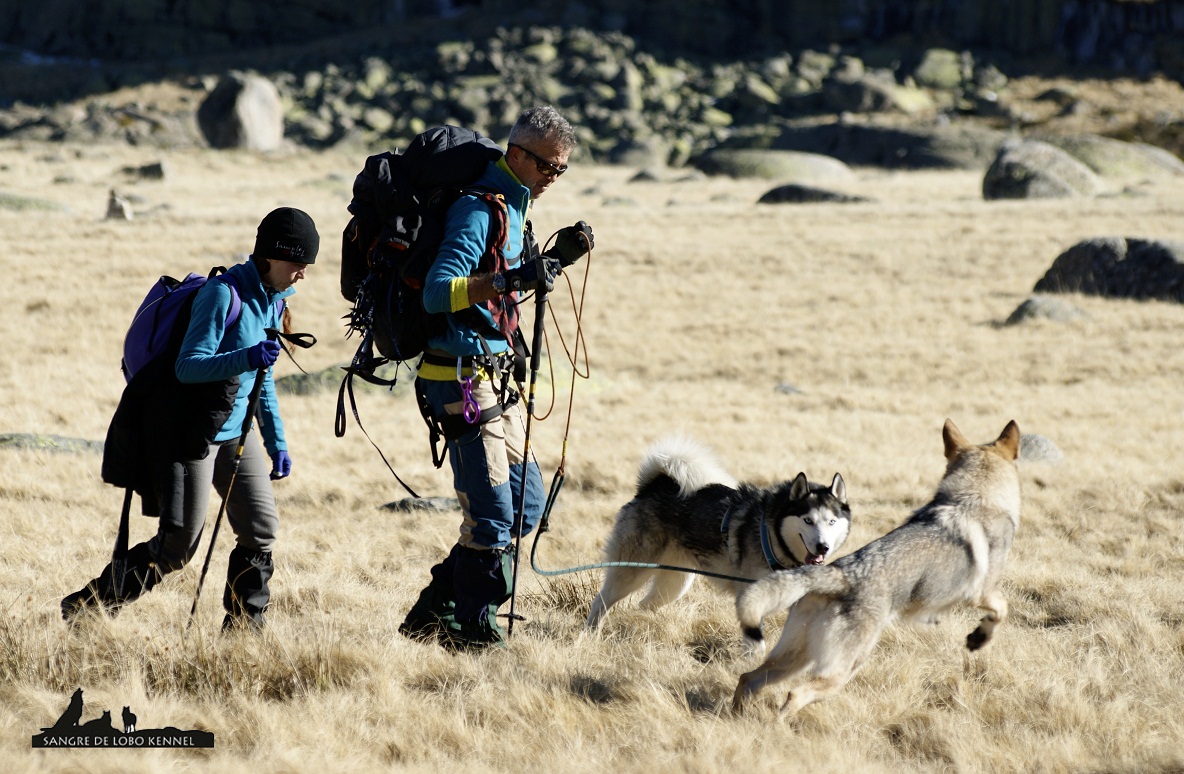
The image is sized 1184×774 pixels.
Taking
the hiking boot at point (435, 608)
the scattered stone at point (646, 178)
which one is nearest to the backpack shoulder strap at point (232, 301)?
the hiking boot at point (435, 608)

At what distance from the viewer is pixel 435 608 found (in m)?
4.94

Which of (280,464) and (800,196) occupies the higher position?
(280,464)

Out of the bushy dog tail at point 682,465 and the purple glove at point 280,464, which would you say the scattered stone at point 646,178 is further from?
the purple glove at point 280,464

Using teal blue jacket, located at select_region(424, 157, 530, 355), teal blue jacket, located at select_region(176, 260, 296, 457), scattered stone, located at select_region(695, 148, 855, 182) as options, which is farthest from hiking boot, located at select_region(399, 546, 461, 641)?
scattered stone, located at select_region(695, 148, 855, 182)

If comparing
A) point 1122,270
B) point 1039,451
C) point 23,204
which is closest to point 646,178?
point 23,204

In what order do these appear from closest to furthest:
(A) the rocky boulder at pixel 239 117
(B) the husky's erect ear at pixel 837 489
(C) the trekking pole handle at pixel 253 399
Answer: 1. (C) the trekking pole handle at pixel 253 399
2. (B) the husky's erect ear at pixel 837 489
3. (A) the rocky boulder at pixel 239 117

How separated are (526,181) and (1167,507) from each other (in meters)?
6.28

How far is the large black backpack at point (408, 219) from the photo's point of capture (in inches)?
174

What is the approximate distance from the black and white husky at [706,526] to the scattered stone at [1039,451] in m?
5.04

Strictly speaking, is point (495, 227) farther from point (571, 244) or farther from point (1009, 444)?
point (1009, 444)

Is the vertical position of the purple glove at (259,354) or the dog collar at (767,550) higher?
the purple glove at (259,354)

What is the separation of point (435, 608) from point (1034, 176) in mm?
29334

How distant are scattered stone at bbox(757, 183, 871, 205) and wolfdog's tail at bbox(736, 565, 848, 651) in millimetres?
27059

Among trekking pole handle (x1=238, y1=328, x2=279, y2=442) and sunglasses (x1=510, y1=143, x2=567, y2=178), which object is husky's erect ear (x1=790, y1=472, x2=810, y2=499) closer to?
sunglasses (x1=510, y1=143, x2=567, y2=178)
